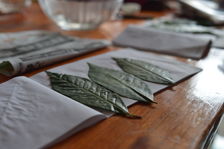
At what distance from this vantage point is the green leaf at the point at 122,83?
39 centimetres

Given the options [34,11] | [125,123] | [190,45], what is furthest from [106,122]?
[34,11]

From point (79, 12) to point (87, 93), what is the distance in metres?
0.43

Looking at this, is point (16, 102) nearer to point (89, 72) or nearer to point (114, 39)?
point (89, 72)

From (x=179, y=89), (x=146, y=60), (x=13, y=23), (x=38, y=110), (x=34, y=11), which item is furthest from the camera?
(x=34, y=11)

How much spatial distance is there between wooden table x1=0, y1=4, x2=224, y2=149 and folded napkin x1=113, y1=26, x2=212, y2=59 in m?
0.12

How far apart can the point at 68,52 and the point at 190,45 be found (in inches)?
11.5

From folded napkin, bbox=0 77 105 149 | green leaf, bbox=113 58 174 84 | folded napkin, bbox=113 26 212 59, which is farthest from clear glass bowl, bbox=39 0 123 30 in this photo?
folded napkin, bbox=0 77 105 149

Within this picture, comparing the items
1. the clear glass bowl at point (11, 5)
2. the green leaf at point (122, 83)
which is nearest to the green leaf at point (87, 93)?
the green leaf at point (122, 83)

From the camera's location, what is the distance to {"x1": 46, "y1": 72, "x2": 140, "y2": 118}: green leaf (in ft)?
1.17

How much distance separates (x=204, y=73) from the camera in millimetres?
507

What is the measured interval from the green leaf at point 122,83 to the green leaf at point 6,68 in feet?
0.45

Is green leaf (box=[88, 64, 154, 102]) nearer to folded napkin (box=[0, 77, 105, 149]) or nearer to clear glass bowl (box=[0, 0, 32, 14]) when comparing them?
folded napkin (box=[0, 77, 105, 149])

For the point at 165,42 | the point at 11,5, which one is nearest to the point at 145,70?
the point at 165,42

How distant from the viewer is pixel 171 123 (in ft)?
1.10
